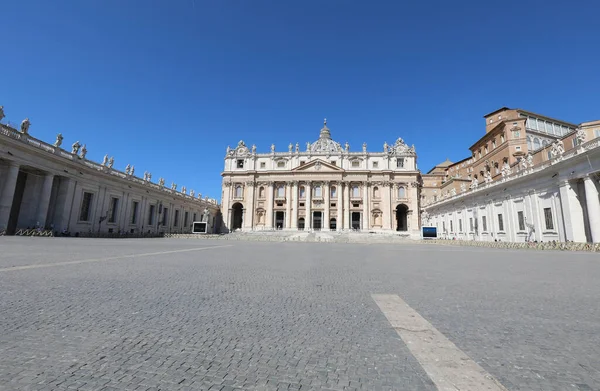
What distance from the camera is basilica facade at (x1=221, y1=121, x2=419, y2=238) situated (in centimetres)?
5803

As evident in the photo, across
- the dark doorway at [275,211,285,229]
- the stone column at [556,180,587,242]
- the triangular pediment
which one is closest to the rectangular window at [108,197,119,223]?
the dark doorway at [275,211,285,229]

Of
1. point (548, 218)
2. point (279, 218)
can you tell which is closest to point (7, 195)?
point (548, 218)

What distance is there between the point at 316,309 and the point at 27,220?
31367mm

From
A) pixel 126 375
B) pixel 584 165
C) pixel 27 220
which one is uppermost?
pixel 584 165

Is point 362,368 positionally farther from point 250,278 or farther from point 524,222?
point 524,222

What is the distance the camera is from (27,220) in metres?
24.2

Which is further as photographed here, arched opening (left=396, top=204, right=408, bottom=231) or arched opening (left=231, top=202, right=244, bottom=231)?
arched opening (left=231, top=202, right=244, bottom=231)

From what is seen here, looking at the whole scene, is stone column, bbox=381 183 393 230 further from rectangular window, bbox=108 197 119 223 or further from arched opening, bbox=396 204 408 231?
rectangular window, bbox=108 197 119 223

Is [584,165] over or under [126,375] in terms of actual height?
over

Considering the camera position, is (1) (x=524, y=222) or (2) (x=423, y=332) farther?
(1) (x=524, y=222)

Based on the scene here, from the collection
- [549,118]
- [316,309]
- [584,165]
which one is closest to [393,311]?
[316,309]

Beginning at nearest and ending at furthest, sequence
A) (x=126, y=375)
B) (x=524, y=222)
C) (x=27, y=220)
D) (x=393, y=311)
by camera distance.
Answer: (x=126, y=375), (x=393, y=311), (x=27, y=220), (x=524, y=222)

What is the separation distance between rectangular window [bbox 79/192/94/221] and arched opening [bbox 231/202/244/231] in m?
32.5

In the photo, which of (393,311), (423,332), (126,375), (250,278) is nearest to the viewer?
(126,375)
